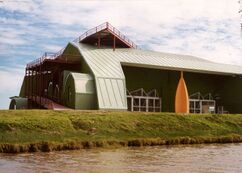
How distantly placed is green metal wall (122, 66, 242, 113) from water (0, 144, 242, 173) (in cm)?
2213

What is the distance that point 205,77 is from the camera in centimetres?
5228

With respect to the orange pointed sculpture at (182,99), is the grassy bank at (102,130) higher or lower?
lower

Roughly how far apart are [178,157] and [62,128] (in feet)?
26.6

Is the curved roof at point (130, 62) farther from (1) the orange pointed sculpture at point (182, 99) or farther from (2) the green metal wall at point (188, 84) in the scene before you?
(1) the orange pointed sculpture at point (182, 99)

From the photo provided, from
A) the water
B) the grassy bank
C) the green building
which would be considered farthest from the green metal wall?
the water

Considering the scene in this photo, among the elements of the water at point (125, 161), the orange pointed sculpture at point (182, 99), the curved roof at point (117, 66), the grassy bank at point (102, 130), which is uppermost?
the curved roof at point (117, 66)

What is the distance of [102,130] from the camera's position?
28.5 meters

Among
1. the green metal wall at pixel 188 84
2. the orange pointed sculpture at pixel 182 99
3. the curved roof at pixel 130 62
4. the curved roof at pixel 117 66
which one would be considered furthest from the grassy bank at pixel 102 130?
the green metal wall at pixel 188 84

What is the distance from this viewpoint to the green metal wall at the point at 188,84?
47281 millimetres

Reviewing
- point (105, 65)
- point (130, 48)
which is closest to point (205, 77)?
point (130, 48)

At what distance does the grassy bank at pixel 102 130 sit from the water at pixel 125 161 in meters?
1.70

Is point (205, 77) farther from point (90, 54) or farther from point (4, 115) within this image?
point (4, 115)

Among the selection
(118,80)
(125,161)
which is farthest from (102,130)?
(118,80)

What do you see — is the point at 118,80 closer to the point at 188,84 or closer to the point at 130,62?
the point at 130,62
